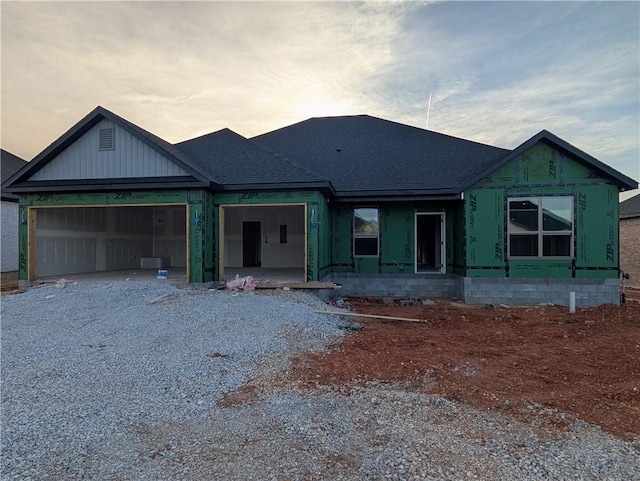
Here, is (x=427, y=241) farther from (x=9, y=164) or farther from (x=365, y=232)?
(x=9, y=164)

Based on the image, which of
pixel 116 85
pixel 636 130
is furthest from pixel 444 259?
pixel 116 85

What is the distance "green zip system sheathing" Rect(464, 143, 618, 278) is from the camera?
10.4 m

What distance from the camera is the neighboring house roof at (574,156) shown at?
32.6 ft

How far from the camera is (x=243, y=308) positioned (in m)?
7.83

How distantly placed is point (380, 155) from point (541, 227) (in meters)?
6.15

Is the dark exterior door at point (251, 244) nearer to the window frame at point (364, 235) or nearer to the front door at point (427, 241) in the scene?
the window frame at point (364, 235)

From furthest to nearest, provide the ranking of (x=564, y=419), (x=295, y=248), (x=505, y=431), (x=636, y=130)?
(x=295, y=248), (x=636, y=130), (x=564, y=419), (x=505, y=431)

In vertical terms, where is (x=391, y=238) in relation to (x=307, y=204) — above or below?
below

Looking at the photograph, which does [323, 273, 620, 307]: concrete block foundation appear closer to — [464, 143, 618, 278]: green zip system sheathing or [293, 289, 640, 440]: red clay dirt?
[464, 143, 618, 278]: green zip system sheathing

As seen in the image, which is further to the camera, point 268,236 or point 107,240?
point 268,236

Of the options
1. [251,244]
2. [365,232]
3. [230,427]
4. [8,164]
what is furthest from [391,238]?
[8,164]

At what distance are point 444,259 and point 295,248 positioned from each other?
6.66m

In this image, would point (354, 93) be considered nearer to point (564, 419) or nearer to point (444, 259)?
point (444, 259)

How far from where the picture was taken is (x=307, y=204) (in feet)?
33.8
